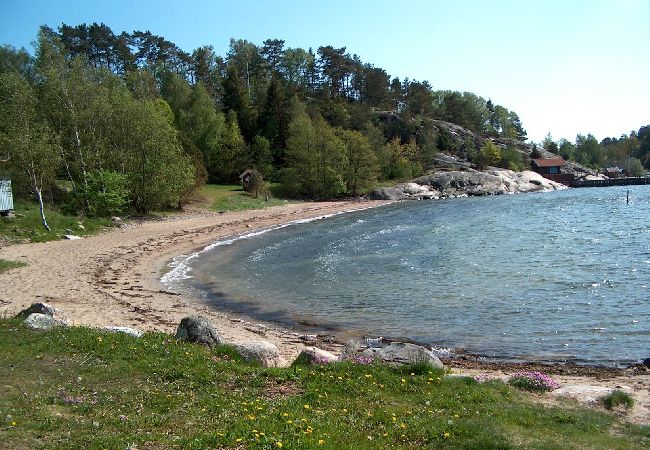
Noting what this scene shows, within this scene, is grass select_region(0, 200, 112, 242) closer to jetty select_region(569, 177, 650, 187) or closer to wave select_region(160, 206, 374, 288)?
wave select_region(160, 206, 374, 288)

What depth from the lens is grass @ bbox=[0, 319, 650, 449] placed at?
7.84 metres

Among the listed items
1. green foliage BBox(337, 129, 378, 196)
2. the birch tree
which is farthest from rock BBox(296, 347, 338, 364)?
green foliage BBox(337, 129, 378, 196)

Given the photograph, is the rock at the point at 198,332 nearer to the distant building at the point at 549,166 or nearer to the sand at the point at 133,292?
the sand at the point at 133,292

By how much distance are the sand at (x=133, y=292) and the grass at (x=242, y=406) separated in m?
2.50

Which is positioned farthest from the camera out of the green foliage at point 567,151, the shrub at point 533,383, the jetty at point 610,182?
the green foliage at point 567,151

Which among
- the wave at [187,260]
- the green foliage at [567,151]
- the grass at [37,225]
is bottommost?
Answer: the wave at [187,260]

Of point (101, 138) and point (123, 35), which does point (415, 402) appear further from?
point (123, 35)

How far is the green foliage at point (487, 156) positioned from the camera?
4683 inches

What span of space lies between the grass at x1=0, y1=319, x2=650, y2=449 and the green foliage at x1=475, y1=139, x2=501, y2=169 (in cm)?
11284

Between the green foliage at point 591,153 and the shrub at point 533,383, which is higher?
the green foliage at point 591,153

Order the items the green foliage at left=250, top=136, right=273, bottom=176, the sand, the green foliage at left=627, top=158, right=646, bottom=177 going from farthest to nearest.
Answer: the green foliage at left=627, top=158, right=646, bottom=177, the green foliage at left=250, top=136, right=273, bottom=176, the sand

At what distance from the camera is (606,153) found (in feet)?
577

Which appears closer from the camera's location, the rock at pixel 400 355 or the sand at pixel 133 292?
the rock at pixel 400 355

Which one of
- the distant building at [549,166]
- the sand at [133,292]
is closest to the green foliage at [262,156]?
the sand at [133,292]
